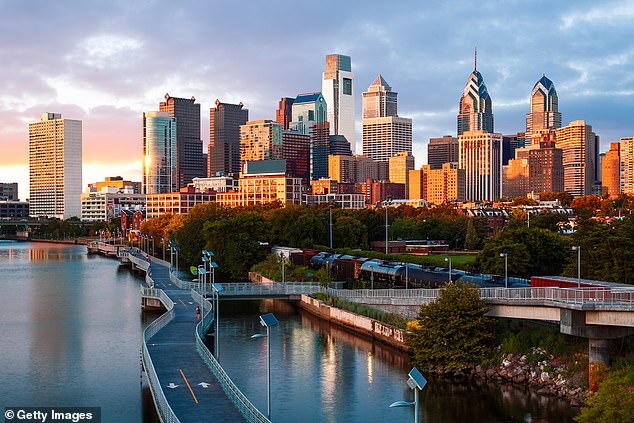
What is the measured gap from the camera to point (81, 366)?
5506 cm

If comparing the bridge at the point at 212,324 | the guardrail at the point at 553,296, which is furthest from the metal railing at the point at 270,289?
the guardrail at the point at 553,296

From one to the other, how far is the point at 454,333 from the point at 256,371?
13.3m

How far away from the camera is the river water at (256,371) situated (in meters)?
44.4

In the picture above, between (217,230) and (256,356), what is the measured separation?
58146 mm

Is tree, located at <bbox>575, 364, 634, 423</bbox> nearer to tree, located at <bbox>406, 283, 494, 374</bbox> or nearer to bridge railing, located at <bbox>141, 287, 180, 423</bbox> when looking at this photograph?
tree, located at <bbox>406, 283, 494, 374</bbox>

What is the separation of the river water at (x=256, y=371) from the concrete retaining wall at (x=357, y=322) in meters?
0.86

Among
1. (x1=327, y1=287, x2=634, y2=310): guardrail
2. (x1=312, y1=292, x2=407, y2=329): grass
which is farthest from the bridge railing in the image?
(x1=327, y1=287, x2=634, y2=310): guardrail

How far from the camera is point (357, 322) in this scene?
67.2 m

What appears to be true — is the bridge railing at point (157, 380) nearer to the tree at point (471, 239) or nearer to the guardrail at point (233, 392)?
the guardrail at point (233, 392)

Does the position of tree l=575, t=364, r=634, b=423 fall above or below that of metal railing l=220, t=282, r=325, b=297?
below

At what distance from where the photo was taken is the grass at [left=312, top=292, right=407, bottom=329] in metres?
62.5

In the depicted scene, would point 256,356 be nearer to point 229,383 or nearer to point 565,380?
point 229,383

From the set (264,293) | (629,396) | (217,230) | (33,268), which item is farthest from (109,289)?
(629,396)

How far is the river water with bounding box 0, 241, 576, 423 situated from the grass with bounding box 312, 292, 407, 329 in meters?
2.20
